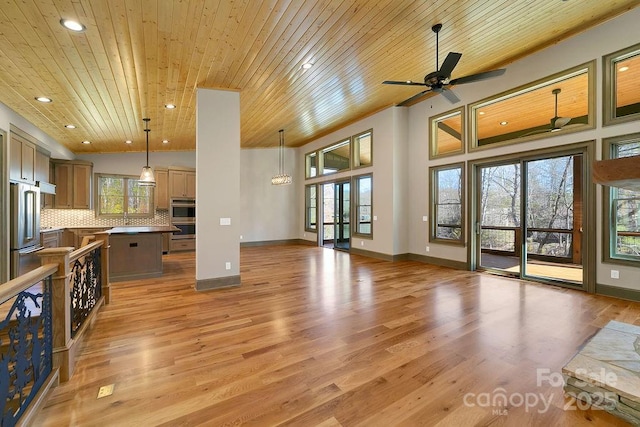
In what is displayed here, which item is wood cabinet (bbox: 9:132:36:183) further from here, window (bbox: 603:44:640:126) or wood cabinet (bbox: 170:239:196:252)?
window (bbox: 603:44:640:126)

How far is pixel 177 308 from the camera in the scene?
364 cm

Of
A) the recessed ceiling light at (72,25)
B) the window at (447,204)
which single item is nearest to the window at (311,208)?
the window at (447,204)

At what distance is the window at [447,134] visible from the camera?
599cm

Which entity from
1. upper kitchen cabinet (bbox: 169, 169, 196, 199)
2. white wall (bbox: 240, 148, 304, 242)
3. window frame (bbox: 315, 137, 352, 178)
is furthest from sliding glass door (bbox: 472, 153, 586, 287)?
upper kitchen cabinet (bbox: 169, 169, 196, 199)

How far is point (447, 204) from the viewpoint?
631cm

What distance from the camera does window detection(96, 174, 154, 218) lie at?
823 cm

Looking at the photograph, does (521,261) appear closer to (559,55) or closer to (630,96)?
(630,96)

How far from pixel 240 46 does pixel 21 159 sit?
4.79 m

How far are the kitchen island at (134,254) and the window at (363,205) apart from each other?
4.81 metres

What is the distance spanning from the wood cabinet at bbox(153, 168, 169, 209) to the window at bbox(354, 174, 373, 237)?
5590 millimetres

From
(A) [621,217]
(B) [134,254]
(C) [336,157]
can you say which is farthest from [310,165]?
(A) [621,217]

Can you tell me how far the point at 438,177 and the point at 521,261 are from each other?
2400 mm

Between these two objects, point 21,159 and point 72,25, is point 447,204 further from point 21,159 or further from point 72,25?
point 21,159

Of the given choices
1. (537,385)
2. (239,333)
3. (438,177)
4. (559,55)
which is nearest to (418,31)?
(559,55)
